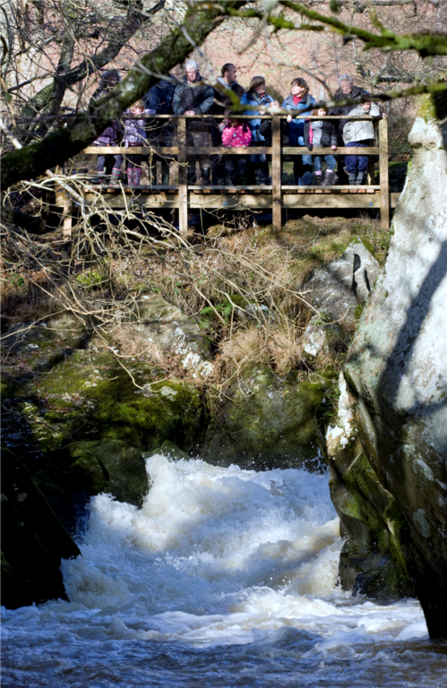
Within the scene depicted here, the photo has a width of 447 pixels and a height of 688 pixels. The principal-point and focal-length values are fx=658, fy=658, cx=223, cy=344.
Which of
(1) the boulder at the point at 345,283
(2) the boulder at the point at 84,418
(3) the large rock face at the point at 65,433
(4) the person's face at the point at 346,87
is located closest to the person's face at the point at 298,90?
(4) the person's face at the point at 346,87

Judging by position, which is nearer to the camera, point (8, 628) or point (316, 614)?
point (8, 628)

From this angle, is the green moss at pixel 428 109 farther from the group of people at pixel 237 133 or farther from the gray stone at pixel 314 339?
the group of people at pixel 237 133

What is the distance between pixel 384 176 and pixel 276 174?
1934 millimetres

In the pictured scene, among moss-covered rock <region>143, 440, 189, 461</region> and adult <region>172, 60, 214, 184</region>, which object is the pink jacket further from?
moss-covered rock <region>143, 440, 189, 461</region>

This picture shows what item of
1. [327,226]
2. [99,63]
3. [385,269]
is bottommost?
[385,269]

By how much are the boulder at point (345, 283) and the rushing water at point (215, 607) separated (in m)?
3.12

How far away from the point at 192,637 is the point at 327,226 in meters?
8.55

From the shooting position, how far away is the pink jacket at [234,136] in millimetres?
11484

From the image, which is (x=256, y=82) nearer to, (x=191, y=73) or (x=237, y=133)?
(x=237, y=133)

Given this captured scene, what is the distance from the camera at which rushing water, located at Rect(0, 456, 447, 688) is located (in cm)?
392

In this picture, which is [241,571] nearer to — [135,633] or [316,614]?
[316,614]

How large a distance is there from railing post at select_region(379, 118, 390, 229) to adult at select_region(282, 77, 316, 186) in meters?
1.34

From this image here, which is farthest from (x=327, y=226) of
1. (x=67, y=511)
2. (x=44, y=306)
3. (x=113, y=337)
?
(x=67, y=511)

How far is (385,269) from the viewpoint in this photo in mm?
4320
